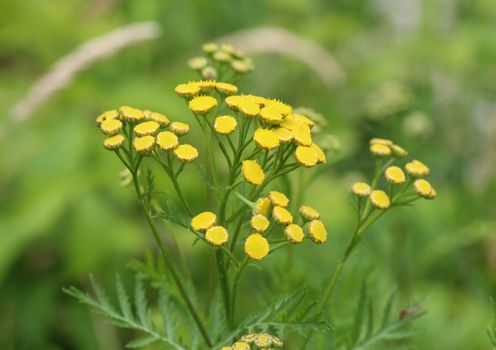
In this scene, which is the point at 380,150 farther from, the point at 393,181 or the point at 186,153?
the point at 186,153

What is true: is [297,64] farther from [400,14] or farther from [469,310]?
[469,310]

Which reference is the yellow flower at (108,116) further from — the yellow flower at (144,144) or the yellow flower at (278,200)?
the yellow flower at (278,200)

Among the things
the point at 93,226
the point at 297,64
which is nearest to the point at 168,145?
the point at 93,226

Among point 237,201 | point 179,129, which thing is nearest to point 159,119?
point 179,129

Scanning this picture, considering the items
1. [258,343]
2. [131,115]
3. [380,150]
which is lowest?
[258,343]

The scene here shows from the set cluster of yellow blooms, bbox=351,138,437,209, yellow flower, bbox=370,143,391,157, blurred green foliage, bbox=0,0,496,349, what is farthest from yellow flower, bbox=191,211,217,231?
blurred green foliage, bbox=0,0,496,349

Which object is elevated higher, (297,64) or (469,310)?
(297,64)
